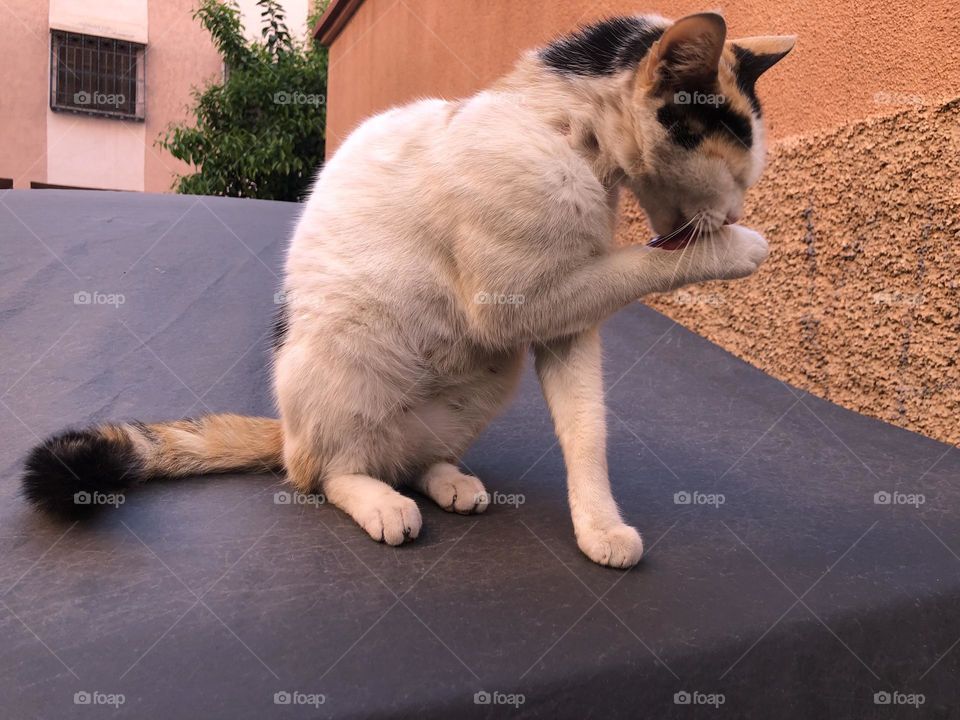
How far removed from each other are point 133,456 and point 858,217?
2.57 m

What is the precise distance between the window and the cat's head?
13.3 m

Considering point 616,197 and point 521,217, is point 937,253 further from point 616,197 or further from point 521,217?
point 521,217

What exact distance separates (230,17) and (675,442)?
36.2 feet

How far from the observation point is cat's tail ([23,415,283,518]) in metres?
1.92

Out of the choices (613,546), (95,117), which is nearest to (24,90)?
(95,117)

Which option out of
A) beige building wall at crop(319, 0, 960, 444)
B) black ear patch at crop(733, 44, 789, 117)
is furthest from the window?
black ear patch at crop(733, 44, 789, 117)

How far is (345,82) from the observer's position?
876 cm

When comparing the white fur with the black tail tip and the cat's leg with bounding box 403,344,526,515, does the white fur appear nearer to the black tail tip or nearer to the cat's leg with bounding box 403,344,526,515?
the cat's leg with bounding box 403,344,526,515

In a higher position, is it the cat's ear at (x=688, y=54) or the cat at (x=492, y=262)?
the cat's ear at (x=688, y=54)

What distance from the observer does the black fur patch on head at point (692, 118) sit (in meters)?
1.73

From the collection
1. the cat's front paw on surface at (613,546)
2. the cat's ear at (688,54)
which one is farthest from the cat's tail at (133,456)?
the cat's ear at (688,54)

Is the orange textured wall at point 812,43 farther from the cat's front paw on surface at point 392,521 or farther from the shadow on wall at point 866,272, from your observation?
the cat's front paw on surface at point 392,521

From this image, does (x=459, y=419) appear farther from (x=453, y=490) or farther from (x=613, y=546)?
(x=613, y=546)

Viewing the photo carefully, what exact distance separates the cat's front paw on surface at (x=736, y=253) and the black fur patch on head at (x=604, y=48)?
1.51ft
